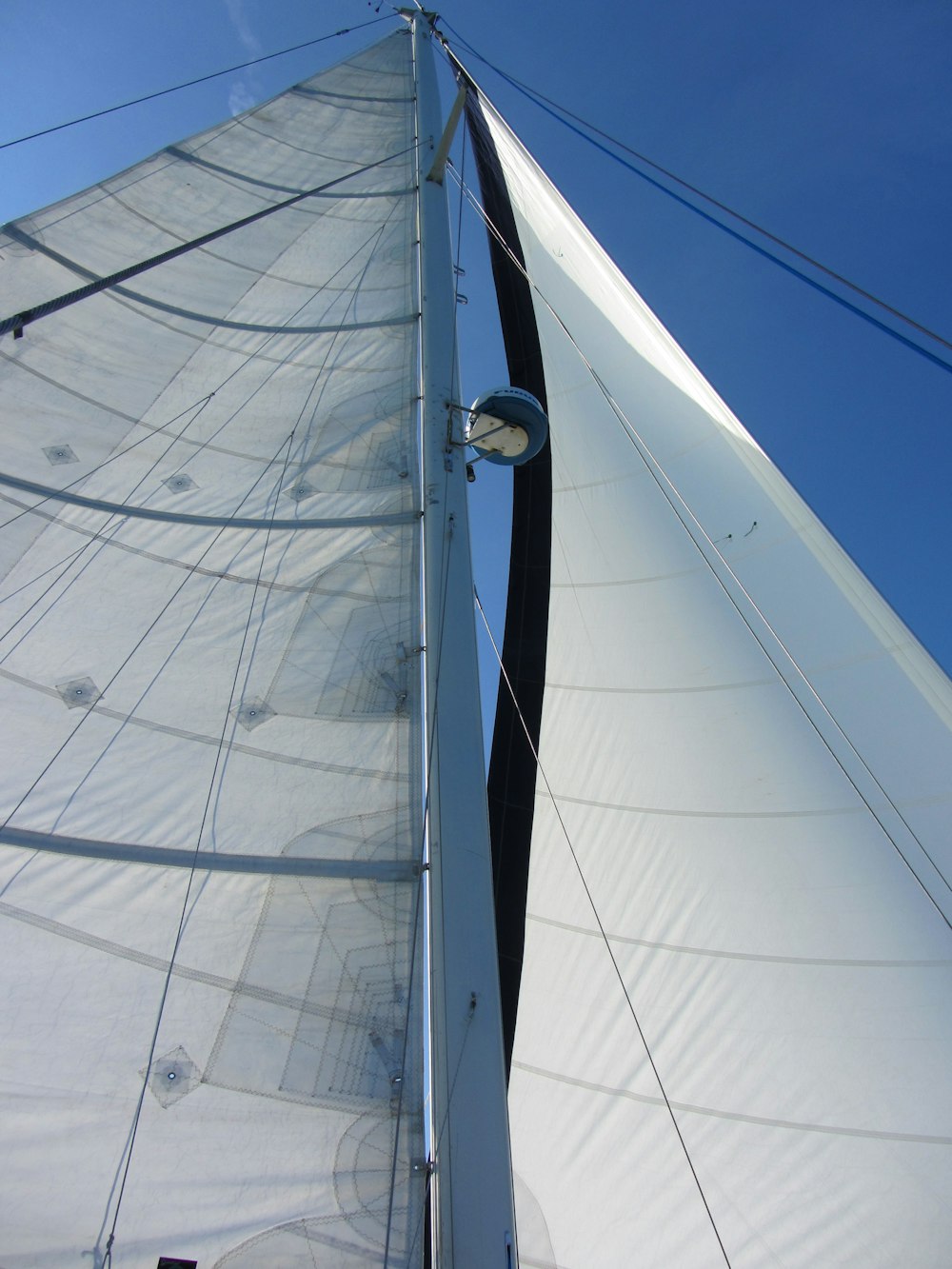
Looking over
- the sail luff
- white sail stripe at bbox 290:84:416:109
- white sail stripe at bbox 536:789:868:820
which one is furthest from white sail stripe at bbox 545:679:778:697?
white sail stripe at bbox 290:84:416:109

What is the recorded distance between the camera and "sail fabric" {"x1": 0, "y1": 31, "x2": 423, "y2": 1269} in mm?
1679

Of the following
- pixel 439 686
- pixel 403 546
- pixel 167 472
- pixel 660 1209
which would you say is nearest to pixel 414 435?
pixel 403 546

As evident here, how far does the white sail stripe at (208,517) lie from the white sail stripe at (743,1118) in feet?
7.46

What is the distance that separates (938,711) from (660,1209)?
1.88 m

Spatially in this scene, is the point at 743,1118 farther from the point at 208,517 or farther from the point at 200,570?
the point at 208,517

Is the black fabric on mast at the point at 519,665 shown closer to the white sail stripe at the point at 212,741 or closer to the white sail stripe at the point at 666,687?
the white sail stripe at the point at 666,687


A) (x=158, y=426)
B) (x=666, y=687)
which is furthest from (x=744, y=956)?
(x=158, y=426)

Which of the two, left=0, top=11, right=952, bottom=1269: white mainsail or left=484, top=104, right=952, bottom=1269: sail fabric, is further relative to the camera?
left=484, top=104, right=952, bottom=1269: sail fabric

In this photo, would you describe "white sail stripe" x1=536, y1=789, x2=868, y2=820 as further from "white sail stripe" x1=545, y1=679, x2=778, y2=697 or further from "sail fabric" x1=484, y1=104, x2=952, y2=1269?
"white sail stripe" x1=545, y1=679, x2=778, y2=697

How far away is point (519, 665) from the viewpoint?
12.6ft

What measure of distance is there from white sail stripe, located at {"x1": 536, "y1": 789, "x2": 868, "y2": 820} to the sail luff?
92 centimetres

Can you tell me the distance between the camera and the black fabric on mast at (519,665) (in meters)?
3.09

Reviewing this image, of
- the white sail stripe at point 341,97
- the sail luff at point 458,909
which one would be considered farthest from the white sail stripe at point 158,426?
the white sail stripe at point 341,97

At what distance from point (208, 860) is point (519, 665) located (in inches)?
81.1
